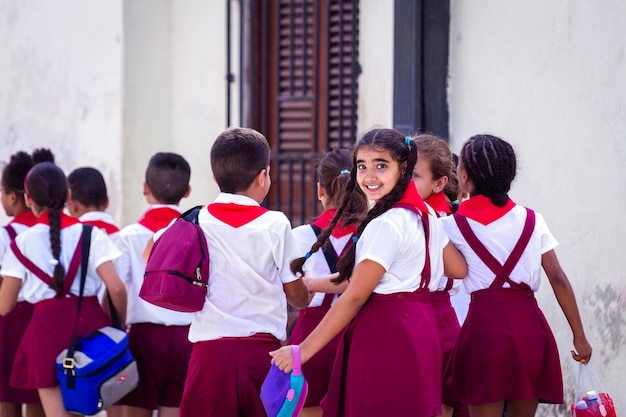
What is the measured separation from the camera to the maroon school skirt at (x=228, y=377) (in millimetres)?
3645

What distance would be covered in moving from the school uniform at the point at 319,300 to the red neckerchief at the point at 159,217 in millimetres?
839

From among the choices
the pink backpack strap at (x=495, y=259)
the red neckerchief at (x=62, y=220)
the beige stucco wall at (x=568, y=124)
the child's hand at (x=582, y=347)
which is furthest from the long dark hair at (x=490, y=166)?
the red neckerchief at (x=62, y=220)

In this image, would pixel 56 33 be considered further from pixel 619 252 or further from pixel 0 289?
pixel 619 252

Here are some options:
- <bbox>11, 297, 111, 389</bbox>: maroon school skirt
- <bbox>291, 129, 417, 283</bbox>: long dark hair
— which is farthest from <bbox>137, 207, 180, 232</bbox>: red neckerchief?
<bbox>291, 129, 417, 283</bbox>: long dark hair

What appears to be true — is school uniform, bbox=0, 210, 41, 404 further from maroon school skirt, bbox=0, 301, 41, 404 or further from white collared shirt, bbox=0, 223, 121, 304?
white collared shirt, bbox=0, 223, 121, 304

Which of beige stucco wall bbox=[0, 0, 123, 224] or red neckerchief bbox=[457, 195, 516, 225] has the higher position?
beige stucco wall bbox=[0, 0, 123, 224]

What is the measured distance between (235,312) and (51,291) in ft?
4.90

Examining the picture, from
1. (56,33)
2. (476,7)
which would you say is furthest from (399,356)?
(56,33)

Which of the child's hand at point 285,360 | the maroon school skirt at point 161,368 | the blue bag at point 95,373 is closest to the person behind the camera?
the child's hand at point 285,360

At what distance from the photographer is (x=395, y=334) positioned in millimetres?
3410

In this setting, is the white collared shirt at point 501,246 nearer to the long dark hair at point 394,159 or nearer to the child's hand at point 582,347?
the child's hand at point 582,347

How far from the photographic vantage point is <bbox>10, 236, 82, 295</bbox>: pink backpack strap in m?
4.77

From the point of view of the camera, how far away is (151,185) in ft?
16.4

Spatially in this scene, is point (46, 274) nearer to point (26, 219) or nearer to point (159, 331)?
point (159, 331)
